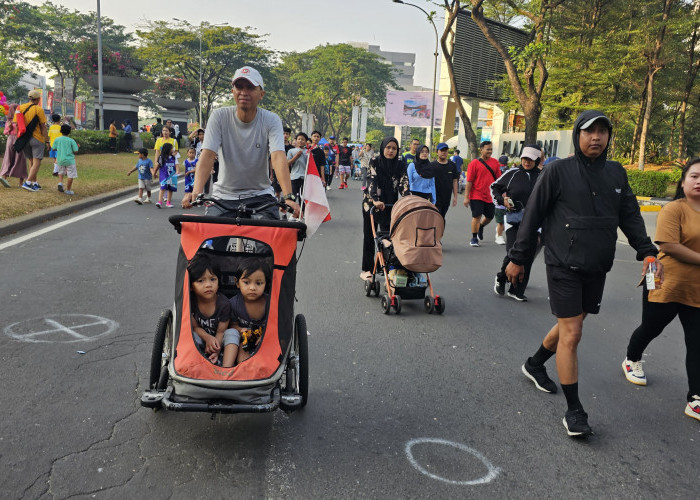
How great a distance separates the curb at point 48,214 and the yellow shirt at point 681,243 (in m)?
8.58

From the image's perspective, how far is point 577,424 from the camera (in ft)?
12.2

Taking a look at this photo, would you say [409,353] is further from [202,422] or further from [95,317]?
[95,317]

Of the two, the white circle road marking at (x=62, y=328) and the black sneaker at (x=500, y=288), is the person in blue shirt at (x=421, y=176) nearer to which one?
the black sneaker at (x=500, y=288)

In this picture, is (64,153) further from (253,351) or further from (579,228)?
(579,228)

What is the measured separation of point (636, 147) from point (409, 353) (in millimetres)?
27558

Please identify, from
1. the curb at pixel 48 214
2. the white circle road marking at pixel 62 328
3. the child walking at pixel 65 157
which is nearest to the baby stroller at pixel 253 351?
the white circle road marking at pixel 62 328

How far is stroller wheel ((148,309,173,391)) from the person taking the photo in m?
3.47

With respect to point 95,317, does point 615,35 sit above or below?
above

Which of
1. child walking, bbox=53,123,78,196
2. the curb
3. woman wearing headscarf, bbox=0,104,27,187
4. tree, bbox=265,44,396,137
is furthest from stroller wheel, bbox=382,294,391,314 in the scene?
tree, bbox=265,44,396,137

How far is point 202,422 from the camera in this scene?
3.62m

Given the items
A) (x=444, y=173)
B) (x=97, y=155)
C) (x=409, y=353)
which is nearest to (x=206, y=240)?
(x=409, y=353)

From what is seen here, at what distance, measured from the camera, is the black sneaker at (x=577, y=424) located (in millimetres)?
3683

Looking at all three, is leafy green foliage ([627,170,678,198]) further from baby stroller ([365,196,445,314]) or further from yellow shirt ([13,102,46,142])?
yellow shirt ([13,102,46,142])

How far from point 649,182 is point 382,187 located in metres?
17.2
